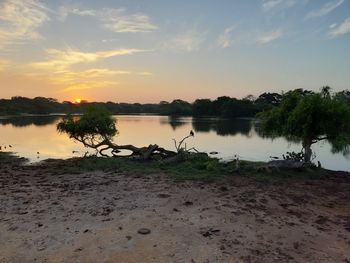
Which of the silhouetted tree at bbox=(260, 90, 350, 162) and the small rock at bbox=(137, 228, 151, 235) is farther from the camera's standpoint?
the silhouetted tree at bbox=(260, 90, 350, 162)

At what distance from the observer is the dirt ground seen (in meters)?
7.26

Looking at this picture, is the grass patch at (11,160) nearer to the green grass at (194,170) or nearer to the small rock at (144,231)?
the green grass at (194,170)

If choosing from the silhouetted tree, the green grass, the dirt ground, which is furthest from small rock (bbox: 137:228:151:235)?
the silhouetted tree

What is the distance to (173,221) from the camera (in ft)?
29.9

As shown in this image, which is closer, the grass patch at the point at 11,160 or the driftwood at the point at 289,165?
the driftwood at the point at 289,165

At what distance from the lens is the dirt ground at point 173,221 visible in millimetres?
7262

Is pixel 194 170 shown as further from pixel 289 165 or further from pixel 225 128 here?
pixel 225 128

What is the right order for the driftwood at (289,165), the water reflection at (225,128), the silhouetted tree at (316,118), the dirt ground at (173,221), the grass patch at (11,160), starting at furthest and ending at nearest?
the water reflection at (225,128) → the grass patch at (11,160) → the silhouetted tree at (316,118) → the driftwood at (289,165) → the dirt ground at (173,221)

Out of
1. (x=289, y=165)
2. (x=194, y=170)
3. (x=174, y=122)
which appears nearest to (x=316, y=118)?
(x=289, y=165)

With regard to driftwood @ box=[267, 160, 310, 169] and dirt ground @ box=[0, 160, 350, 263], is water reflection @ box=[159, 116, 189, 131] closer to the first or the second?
driftwood @ box=[267, 160, 310, 169]

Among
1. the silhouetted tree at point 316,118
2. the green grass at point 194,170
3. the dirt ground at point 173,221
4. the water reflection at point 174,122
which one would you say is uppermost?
the silhouetted tree at point 316,118

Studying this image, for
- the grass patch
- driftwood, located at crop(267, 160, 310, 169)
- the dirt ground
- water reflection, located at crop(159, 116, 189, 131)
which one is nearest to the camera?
the dirt ground

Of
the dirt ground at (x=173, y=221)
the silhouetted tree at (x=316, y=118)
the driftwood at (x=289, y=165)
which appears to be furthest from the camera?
the silhouetted tree at (x=316, y=118)

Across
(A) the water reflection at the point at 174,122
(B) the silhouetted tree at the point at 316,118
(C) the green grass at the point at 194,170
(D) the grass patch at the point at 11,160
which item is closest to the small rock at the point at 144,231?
(C) the green grass at the point at 194,170
